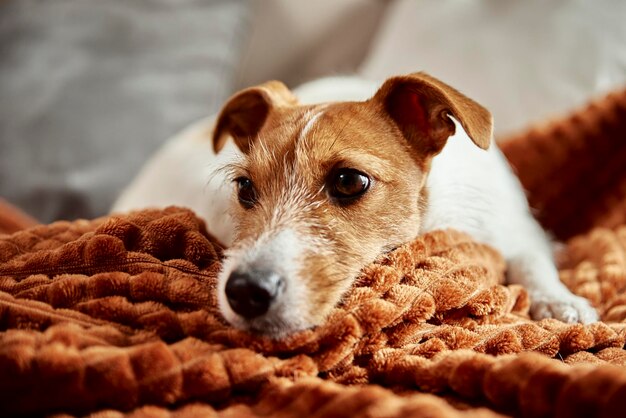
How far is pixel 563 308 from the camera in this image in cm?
136

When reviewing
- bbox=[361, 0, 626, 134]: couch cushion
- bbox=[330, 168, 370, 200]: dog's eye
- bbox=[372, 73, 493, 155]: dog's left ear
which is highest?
bbox=[361, 0, 626, 134]: couch cushion

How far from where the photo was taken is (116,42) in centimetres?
257

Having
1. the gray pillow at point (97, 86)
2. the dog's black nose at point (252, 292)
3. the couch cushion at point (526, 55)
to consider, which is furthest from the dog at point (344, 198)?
the gray pillow at point (97, 86)

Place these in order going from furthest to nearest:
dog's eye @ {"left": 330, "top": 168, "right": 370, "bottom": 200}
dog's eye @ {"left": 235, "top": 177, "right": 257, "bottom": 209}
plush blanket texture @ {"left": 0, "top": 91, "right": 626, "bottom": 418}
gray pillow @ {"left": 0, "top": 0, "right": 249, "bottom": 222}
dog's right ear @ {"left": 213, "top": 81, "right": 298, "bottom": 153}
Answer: gray pillow @ {"left": 0, "top": 0, "right": 249, "bottom": 222}, dog's right ear @ {"left": 213, "top": 81, "right": 298, "bottom": 153}, dog's eye @ {"left": 235, "top": 177, "right": 257, "bottom": 209}, dog's eye @ {"left": 330, "top": 168, "right": 370, "bottom": 200}, plush blanket texture @ {"left": 0, "top": 91, "right": 626, "bottom": 418}

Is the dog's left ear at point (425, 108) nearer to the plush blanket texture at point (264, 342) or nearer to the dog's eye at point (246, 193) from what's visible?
the plush blanket texture at point (264, 342)

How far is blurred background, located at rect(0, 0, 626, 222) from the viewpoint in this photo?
2252 mm

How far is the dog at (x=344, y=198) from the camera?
3.56 ft

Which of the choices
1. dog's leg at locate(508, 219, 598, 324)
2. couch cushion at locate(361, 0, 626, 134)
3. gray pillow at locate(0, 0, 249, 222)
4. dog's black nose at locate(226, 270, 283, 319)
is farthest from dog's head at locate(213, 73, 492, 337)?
gray pillow at locate(0, 0, 249, 222)

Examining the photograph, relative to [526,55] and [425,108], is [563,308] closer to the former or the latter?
[425,108]

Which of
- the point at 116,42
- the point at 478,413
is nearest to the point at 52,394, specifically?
the point at 478,413

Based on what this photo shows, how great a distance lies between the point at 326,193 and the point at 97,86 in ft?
5.17

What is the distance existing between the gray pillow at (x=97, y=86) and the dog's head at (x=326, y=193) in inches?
43.4

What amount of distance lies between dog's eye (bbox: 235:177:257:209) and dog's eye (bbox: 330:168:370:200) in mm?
207

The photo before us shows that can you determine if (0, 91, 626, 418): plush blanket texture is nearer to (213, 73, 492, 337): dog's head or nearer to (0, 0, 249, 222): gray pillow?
(213, 73, 492, 337): dog's head
